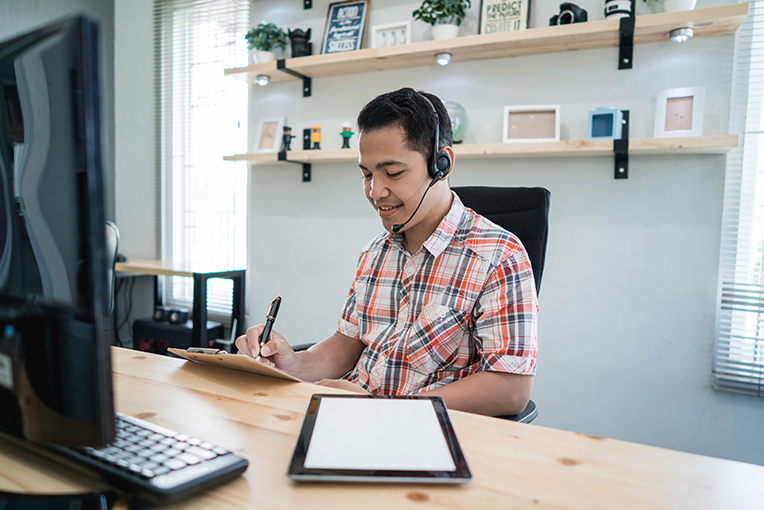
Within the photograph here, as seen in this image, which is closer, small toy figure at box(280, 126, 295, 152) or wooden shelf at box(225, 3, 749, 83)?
wooden shelf at box(225, 3, 749, 83)

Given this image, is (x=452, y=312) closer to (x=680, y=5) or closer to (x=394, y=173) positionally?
(x=394, y=173)

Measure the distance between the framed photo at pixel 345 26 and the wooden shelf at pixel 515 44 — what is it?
13cm

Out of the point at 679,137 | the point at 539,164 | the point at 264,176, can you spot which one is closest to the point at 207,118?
the point at 264,176

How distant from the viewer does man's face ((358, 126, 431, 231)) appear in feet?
3.65

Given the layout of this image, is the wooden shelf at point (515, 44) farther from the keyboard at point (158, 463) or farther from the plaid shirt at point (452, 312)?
the keyboard at point (158, 463)

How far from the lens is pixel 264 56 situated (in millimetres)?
2512

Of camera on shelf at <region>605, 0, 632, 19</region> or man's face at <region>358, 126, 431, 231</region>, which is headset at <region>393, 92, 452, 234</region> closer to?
man's face at <region>358, 126, 431, 231</region>

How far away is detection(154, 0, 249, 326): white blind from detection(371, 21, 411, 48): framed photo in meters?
0.98

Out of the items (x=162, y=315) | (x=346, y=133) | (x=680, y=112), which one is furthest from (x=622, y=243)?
(x=162, y=315)

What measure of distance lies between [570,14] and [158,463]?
2057 millimetres

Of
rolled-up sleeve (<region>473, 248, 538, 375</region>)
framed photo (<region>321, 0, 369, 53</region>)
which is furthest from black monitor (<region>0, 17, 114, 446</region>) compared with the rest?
framed photo (<region>321, 0, 369, 53</region>)

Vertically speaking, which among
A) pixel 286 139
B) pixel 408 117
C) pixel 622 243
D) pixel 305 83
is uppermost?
pixel 305 83

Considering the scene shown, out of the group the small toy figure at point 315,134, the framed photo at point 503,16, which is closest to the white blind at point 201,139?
the small toy figure at point 315,134

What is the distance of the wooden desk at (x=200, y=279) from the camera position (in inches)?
95.0
